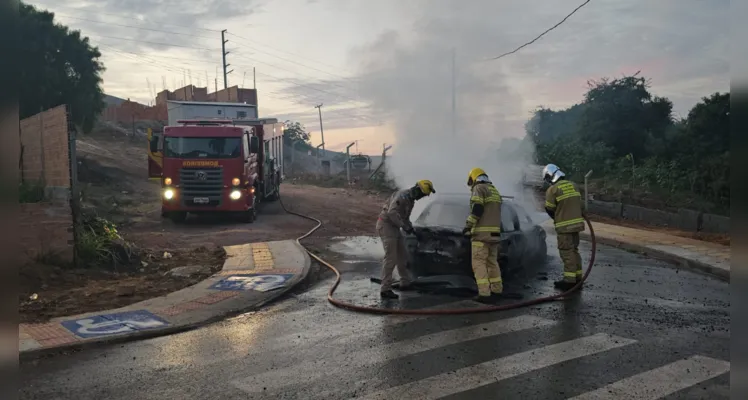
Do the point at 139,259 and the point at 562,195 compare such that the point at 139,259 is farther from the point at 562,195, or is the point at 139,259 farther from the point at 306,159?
the point at 306,159

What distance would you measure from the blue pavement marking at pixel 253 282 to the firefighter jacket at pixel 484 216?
9.96 feet

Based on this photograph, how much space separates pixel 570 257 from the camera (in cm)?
812

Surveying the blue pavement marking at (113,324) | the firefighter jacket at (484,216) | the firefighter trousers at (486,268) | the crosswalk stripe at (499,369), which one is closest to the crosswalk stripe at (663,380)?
the crosswalk stripe at (499,369)

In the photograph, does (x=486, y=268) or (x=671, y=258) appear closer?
(x=486, y=268)

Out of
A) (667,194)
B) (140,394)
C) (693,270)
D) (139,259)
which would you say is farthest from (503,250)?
(667,194)

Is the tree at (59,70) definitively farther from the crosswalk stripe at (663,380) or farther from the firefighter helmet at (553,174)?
the crosswalk stripe at (663,380)

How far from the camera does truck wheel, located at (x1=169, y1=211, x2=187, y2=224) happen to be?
16375mm

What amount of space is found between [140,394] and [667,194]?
18476 mm

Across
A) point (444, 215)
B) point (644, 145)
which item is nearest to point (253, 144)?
point (444, 215)

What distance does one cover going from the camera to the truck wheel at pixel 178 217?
1638cm

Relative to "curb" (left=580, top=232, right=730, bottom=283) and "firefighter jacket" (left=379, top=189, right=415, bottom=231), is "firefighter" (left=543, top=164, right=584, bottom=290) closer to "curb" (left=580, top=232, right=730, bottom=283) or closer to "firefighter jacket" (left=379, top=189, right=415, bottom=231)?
"firefighter jacket" (left=379, top=189, right=415, bottom=231)

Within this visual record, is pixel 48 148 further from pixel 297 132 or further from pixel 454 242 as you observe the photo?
pixel 297 132

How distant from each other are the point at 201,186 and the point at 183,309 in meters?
9.01

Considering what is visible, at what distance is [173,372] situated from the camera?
16.3ft
